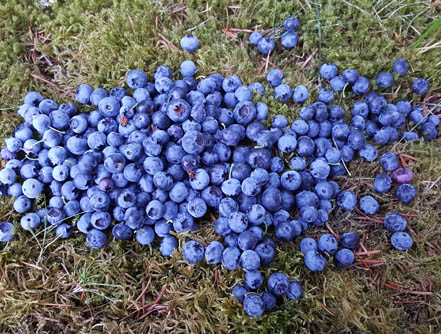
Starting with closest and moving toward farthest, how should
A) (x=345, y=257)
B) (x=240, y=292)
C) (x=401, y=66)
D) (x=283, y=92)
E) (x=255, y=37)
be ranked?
(x=240, y=292) < (x=345, y=257) < (x=283, y=92) < (x=401, y=66) < (x=255, y=37)

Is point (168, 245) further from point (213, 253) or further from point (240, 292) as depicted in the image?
point (240, 292)

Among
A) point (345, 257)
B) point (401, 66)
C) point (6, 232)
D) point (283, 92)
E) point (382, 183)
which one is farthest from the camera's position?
point (401, 66)

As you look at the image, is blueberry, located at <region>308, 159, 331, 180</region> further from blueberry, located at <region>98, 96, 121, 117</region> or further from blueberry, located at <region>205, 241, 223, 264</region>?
blueberry, located at <region>98, 96, 121, 117</region>

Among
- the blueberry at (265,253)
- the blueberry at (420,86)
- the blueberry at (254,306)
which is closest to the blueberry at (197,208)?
the blueberry at (265,253)

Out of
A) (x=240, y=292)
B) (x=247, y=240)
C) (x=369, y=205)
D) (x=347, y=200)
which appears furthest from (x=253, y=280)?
(x=369, y=205)

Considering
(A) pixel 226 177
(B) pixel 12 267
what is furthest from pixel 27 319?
(A) pixel 226 177

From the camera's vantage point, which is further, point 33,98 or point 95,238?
point 33,98

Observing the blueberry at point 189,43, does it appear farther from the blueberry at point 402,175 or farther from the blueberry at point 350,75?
the blueberry at point 402,175
